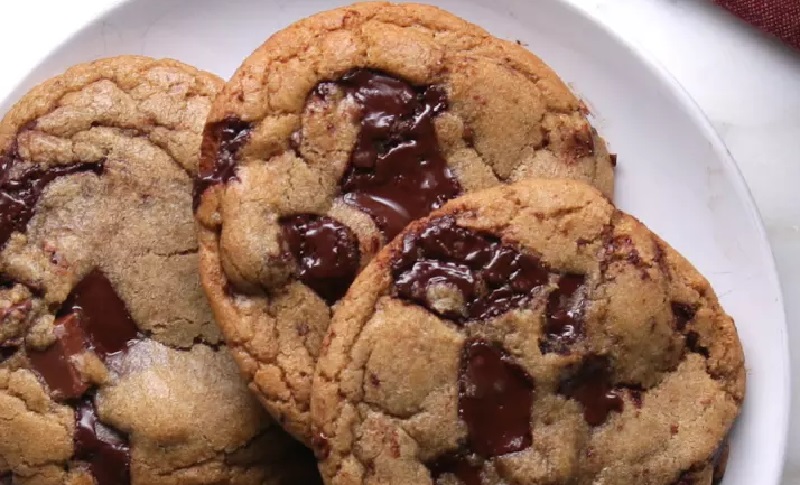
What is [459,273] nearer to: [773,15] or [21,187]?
[21,187]

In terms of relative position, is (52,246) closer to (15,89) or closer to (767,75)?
(15,89)

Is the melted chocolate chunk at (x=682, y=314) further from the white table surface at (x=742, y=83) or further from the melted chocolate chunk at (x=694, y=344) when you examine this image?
the white table surface at (x=742, y=83)

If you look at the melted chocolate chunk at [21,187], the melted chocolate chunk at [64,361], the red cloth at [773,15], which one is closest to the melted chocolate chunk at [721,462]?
the red cloth at [773,15]

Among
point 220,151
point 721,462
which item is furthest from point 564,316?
point 220,151

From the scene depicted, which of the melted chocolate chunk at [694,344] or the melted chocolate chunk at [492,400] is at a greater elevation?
the melted chocolate chunk at [694,344]

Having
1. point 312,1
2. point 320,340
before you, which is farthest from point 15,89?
point 320,340
